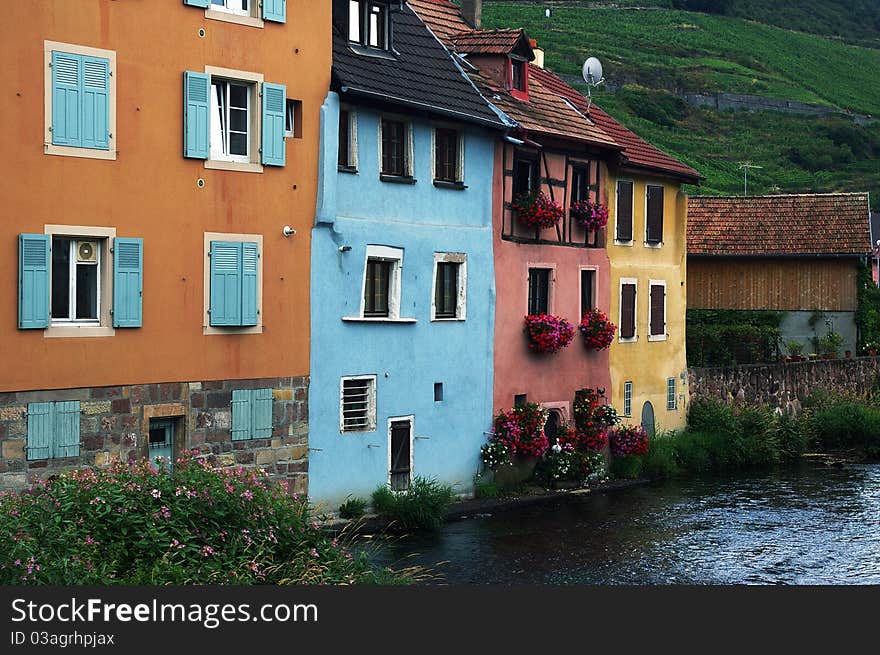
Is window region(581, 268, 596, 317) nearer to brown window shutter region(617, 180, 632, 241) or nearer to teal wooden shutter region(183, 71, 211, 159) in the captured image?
brown window shutter region(617, 180, 632, 241)

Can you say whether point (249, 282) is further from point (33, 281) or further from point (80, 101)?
point (80, 101)

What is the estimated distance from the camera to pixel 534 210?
29250 mm

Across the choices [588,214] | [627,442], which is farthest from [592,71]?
[627,442]

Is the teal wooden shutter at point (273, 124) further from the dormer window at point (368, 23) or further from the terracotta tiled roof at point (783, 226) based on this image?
the terracotta tiled roof at point (783, 226)

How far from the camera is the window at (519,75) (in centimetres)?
3111

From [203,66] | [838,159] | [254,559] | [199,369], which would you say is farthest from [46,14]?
[838,159]

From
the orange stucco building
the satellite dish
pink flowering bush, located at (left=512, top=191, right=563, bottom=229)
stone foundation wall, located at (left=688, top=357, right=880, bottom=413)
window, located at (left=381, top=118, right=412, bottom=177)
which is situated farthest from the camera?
the satellite dish

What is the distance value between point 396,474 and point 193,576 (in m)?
11.5

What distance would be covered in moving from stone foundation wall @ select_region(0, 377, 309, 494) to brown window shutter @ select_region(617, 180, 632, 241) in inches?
453

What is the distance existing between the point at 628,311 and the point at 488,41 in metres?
7.13

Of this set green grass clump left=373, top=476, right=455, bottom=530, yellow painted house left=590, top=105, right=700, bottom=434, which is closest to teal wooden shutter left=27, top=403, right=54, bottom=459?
green grass clump left=373, top=476, right=455, bottom=530

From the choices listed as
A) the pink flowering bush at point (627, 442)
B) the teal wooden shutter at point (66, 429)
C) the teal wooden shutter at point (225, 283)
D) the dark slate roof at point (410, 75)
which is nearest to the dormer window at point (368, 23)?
the dark slate roof at point (410, 75)

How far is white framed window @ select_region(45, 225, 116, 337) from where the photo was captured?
816 inches

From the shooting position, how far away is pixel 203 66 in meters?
22.4
